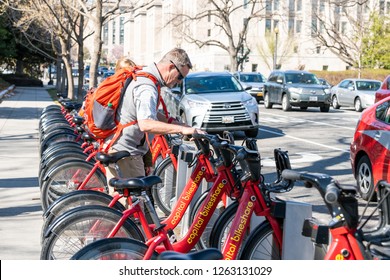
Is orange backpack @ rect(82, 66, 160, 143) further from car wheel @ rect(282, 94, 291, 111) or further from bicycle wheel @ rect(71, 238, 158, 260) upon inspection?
car wheel @ rect(282, 94, 291, 111)

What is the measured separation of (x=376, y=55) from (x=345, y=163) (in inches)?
2271

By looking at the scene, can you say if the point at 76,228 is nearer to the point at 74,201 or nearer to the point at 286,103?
the point at 74,201

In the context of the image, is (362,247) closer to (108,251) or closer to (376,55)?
(108,251)

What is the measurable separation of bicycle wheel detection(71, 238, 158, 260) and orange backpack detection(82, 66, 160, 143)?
204 centimetres

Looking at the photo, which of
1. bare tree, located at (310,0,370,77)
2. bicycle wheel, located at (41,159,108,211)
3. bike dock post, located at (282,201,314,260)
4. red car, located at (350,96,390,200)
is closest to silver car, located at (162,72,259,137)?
red car, located at (350,96,390,200)

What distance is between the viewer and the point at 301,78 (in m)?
34.9

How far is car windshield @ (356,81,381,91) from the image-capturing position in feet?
125

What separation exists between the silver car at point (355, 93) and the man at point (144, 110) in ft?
99.3

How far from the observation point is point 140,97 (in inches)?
247

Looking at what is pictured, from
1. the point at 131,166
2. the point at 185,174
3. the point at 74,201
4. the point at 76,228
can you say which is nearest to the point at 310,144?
the point at 185,174

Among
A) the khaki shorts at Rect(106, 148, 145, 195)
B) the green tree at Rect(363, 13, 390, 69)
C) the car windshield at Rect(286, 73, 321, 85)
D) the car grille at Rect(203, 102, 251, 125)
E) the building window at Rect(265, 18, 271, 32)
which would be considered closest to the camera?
the khaki shorts at Rect(106, 148, 145, 195)

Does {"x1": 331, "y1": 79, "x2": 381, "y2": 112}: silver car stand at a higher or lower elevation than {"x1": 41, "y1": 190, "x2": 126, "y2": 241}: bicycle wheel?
lower

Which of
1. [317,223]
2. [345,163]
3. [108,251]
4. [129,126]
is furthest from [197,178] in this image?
[345,163]

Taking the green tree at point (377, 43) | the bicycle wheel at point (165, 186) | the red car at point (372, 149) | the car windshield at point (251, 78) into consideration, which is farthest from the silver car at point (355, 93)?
the green tree at point (377, 43)
